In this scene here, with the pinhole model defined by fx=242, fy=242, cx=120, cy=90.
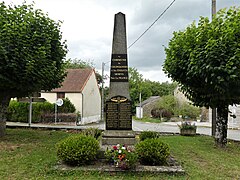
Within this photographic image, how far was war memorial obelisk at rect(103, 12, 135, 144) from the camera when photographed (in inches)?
315

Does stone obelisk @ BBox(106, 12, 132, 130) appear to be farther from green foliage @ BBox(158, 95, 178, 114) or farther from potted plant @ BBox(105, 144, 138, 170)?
green foliage @ BBox(158, 95, 178, 114)

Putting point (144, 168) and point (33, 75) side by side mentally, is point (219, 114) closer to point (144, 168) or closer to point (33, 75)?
point (144, 168)

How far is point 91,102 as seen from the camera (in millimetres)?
30391

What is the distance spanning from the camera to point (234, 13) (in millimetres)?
8289

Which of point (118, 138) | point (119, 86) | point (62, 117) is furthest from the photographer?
point (62, 117)

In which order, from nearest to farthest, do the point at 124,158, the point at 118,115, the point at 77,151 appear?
the point at 124,158, the point at 77,151, the point at 118,115

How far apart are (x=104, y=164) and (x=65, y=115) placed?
19422 mm

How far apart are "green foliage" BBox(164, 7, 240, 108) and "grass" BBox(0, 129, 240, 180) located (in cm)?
215

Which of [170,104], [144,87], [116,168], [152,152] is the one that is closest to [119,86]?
[152,152]

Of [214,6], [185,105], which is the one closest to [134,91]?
[185,105]

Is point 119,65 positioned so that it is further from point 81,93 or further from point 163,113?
point 163,113

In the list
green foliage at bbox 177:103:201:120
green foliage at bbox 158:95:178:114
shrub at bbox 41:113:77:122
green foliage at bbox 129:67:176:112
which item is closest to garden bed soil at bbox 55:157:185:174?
shrub at bbox 41:113:77:122

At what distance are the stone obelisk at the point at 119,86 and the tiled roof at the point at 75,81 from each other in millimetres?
18605

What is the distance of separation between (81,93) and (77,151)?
21.0 m
